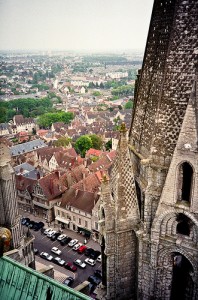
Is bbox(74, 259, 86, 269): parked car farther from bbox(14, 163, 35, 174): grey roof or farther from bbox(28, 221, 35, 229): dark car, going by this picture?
bbox(14, 163, 35, 174): grey roof

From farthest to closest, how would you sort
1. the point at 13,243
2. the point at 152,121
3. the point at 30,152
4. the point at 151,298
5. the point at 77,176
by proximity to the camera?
the point at 30,152 → the point at 77,176 → the point at 13,243 → the point at 151,298 → the point at 152,121

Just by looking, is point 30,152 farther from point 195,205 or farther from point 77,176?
point 195,205

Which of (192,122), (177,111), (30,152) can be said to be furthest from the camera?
(30,152)

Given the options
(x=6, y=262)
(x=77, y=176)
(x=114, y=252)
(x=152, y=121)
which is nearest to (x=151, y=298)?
(x=114, y=252)

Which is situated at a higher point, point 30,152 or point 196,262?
point 196,262

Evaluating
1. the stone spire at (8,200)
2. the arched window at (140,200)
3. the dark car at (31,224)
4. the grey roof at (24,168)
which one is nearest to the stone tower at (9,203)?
the stone spire at (8,200)

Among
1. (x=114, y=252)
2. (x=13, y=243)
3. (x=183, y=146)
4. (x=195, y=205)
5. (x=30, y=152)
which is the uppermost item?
(x=183, y=146)

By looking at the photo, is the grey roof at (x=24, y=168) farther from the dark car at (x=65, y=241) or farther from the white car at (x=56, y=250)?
the white car at (x=56, y=250)
